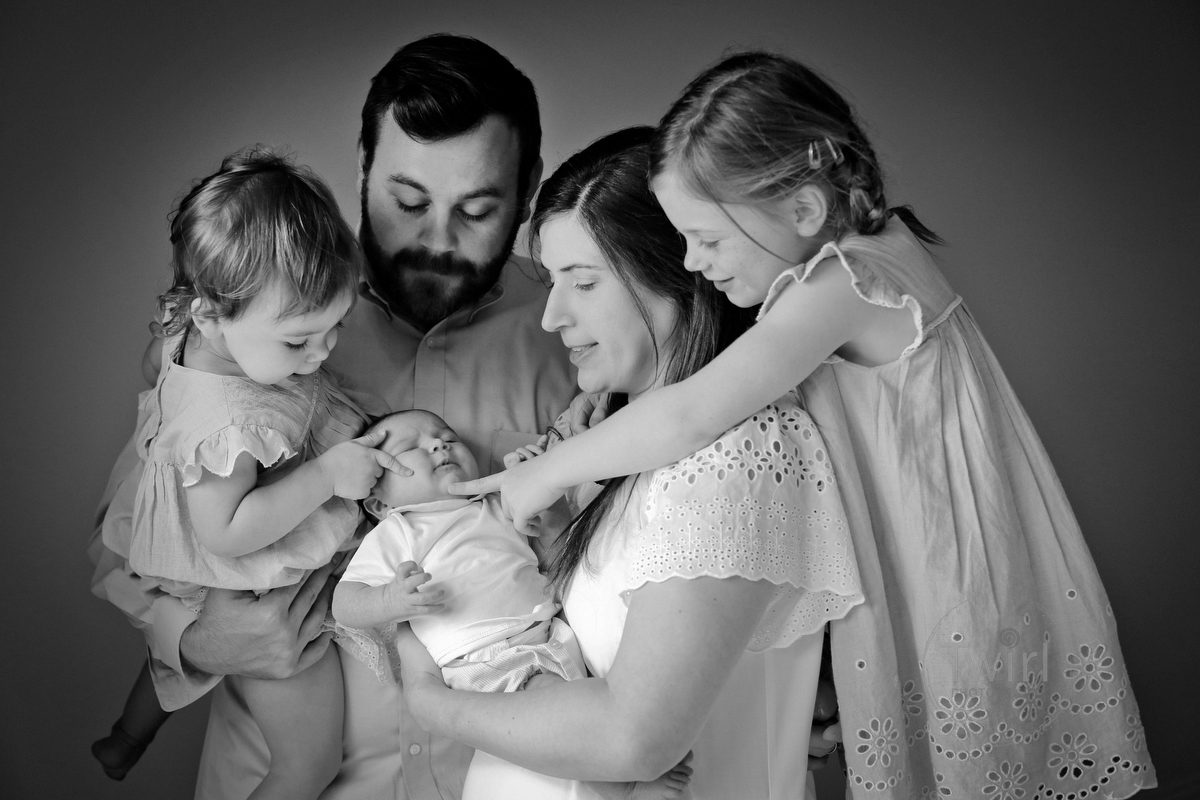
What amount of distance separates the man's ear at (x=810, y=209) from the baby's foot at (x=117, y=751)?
5.46 ft

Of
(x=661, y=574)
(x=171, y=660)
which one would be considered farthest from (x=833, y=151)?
(x=171, y=660)

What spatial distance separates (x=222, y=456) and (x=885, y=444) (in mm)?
1020

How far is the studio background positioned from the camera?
229 cm

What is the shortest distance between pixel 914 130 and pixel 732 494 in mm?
1852

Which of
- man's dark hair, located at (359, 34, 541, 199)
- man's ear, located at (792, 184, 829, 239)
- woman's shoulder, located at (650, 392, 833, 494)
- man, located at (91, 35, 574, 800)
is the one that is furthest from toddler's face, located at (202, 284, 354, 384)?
man's ear, located at (792, 184, 829, 239)

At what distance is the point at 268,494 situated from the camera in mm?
1778

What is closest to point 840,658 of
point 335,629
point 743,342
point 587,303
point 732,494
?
point 732,494

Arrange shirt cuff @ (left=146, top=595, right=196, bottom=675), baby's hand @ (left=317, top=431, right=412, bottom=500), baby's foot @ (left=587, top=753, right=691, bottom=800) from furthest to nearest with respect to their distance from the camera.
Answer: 1. shirt cuff @ (left=146, top=595, right=196, bottom=675)
2. baby's hand @ (left=317, top=431, right=412, bottom=500)
3. baby's foot @ (left=587, top=753, right=691, bottom=800)

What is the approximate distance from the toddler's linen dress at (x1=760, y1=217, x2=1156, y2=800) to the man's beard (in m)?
0.80

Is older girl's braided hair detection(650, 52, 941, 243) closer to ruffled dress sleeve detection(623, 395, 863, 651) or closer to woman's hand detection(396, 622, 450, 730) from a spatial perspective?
ruffled dress sleeve detection(623, 395, 863, 651)

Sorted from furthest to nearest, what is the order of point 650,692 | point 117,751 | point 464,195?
point 117,751 → point 464,195 → point 650,692

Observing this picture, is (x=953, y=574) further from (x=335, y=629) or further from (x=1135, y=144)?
(x=1135, y=144)

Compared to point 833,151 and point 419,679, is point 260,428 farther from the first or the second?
Answer: point 833,151

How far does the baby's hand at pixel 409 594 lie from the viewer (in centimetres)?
164
